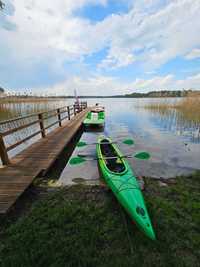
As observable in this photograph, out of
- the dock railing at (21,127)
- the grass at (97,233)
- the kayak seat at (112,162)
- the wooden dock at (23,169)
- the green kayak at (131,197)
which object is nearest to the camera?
the grass at (97,233)

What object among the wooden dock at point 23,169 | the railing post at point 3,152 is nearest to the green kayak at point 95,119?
the wooden dock at point 23,169

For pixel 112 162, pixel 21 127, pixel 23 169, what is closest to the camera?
pixel 23 169

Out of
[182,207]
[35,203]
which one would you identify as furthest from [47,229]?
[182,207]

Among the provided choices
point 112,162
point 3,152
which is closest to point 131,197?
point 112,162

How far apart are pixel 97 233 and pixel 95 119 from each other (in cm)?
897

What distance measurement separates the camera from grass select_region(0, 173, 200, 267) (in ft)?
6.04

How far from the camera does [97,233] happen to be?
2.19 m

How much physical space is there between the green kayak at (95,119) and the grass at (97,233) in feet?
23.4

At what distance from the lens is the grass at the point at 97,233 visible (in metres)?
1.84

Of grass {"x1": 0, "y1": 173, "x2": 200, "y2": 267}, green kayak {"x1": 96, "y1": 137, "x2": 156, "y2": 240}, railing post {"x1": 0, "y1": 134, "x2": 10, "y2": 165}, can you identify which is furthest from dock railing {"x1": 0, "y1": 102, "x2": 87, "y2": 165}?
green kayak {"x1": 96, "y1": 137, "x2": 156, "y2": 240}

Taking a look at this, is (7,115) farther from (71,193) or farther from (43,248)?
(43,248)

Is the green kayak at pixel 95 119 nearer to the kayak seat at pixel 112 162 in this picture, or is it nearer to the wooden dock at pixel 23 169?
the wooden dock at pixel 23 169

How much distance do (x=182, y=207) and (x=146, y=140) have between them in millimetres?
5041

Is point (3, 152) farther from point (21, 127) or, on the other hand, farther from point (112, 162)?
point (112, 162)
